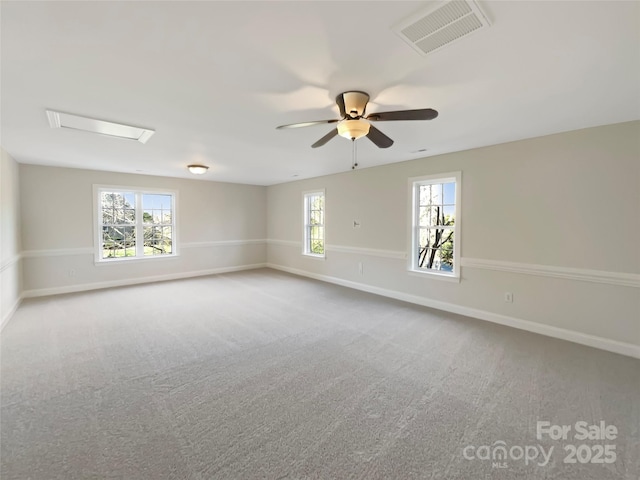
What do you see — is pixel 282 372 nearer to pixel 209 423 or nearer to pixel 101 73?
pixel 209 423

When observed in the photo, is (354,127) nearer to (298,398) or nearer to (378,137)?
(378,137)

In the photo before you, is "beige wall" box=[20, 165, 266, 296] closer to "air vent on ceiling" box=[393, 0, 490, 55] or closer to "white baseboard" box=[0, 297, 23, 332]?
"white baseboard" box=[0, 297, 23, 332]

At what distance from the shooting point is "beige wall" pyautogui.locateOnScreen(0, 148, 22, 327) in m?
3.80

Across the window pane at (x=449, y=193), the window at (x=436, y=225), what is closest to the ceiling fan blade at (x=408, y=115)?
the window at (x=436, y=225)

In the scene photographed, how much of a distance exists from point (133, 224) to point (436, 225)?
20.6ft

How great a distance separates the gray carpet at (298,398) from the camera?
5.39 feet

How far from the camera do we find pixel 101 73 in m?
1.97

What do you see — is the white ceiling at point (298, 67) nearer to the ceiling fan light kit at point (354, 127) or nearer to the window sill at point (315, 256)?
the ceiling fan light kit at point (354, 127)

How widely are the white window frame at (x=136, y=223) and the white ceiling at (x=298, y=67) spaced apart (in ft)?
8.54

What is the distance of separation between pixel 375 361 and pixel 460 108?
8.42 feet

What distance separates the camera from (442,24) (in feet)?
4.94

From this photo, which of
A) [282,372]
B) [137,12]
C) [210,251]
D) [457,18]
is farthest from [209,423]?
[210,251]

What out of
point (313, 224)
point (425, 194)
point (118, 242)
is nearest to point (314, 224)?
point (313, 224)

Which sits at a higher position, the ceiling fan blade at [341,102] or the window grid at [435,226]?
the ceiling fan blade at [341,102]
